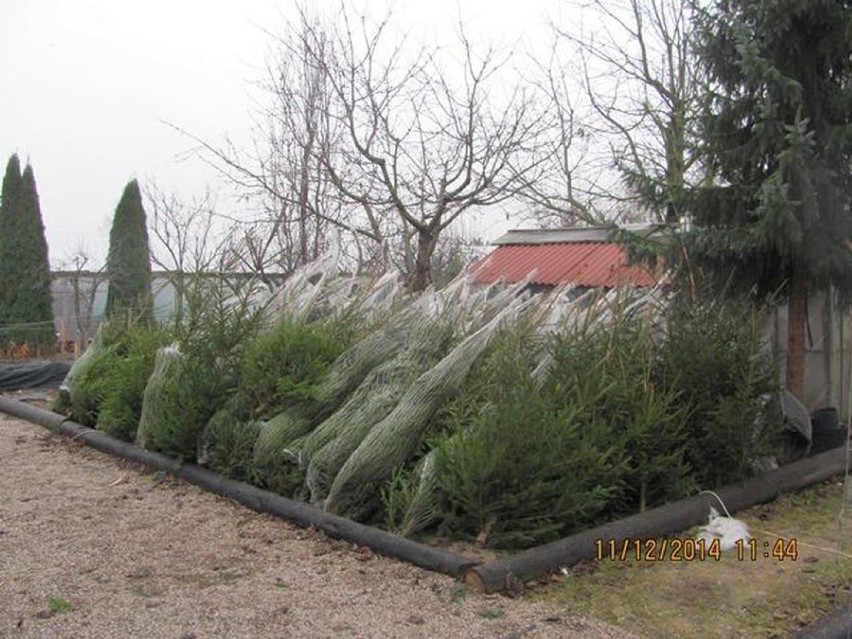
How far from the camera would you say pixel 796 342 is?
8.02m

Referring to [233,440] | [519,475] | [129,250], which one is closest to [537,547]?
[519,475]

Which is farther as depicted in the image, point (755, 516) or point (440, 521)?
point (755, 516)

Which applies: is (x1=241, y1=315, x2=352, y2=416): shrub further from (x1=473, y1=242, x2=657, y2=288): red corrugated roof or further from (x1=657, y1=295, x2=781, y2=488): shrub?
(x1=473, y1=242, x2=657, y2=288): red corrugated roof

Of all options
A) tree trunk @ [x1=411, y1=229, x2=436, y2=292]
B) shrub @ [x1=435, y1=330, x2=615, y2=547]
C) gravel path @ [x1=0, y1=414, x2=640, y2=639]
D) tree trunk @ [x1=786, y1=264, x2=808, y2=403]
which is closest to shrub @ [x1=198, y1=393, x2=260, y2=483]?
gravel path @ [x1=0, y1=414, x2=640, y2=639]

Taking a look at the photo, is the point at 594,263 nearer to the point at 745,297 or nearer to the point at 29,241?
the point at 745,297

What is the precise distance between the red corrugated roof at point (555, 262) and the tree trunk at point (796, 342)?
12.1 ft

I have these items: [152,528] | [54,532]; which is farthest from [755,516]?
[54,532]

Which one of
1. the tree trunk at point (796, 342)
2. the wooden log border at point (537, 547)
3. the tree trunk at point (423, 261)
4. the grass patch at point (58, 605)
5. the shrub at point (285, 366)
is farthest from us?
the tree trunk at point (423, 261)

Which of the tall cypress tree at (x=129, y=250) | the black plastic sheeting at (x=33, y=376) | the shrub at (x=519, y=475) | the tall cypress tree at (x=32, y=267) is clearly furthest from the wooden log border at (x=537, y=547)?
the tall cypress tree at (x=129, y=250)

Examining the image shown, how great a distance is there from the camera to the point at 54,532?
18.0 ft

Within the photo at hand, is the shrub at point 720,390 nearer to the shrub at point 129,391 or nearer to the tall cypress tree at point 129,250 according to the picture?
the shrub at point 129,391

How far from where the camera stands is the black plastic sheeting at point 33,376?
13.2 m

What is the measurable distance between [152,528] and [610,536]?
2.95m
